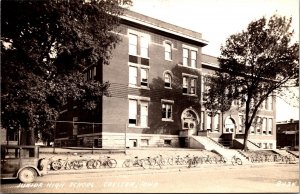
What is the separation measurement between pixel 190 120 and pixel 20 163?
22111 millimetres

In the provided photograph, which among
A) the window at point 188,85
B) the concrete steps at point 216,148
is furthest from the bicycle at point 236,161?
the window at point 188,85

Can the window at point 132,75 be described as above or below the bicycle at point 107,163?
above

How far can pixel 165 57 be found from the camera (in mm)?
33000

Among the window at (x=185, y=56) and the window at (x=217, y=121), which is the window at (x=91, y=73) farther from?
the window at (x=217, y=121)

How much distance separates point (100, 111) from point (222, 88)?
480 inches

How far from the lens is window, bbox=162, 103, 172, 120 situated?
32.5m

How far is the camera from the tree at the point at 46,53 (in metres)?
17.8

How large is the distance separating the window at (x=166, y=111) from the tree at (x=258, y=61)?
3.84 m

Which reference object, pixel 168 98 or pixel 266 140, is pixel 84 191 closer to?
Answer: pixel 168 98

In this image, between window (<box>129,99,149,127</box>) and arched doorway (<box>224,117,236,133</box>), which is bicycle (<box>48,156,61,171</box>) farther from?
arched doorway (<box>224,117,236,133</box>)

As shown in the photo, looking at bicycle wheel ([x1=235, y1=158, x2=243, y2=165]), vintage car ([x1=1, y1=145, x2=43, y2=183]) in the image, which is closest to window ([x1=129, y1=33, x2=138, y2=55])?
bicycle wheel ([x1=235, y1=158, x2=243, y2=165])

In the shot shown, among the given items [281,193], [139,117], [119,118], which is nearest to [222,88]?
[139,117]

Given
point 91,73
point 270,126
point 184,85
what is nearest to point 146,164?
point 91,73

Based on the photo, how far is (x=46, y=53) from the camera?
2092 centimetres
